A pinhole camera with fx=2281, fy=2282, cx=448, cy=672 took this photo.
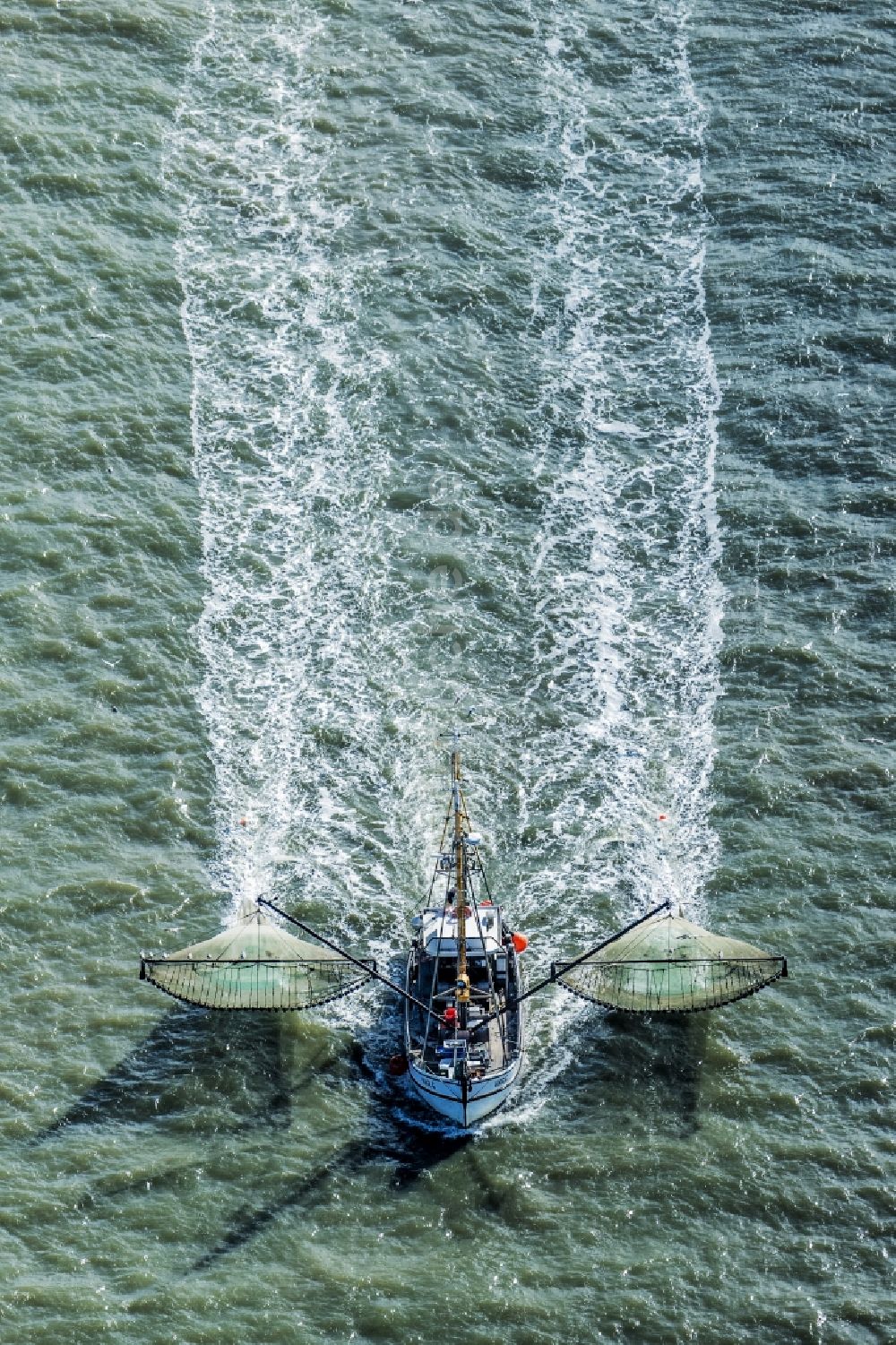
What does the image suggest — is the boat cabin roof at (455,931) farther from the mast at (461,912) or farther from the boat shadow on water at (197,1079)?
the boat shadow on water at (197,1079)

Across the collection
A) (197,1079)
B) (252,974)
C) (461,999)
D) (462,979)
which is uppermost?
(462,979)

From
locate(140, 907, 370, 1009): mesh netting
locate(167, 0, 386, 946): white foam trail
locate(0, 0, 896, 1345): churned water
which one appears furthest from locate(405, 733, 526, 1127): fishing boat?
locate(167, 0, 386, 946): white foam trail

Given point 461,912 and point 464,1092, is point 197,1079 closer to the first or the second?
point 464,1092

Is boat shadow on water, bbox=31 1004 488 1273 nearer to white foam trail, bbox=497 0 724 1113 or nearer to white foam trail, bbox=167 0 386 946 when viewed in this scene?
white foam trail, bbox=497 0 724 1113

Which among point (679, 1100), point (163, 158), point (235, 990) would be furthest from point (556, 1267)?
point (163, 158)

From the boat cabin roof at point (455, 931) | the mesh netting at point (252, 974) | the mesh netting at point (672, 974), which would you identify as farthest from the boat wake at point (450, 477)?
the mesh netting at point (252, 974)

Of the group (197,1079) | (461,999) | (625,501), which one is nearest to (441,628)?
(625,501)
